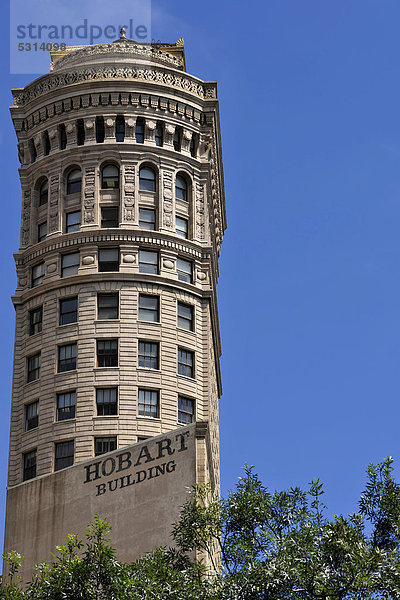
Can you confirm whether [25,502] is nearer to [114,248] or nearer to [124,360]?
[124,360]

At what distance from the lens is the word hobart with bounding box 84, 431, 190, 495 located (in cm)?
6812

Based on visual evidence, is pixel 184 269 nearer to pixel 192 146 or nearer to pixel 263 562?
pixel 192 146

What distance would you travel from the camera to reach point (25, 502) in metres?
73.4

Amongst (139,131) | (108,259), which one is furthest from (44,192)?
(108,259)

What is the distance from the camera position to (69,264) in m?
86.1

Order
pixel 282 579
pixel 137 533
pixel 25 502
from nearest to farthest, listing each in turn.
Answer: pixel 282 579 → pixel 137 533 → pixel 25 502

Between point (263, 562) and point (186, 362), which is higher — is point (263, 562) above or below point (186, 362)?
below

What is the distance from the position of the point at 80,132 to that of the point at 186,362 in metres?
18.5

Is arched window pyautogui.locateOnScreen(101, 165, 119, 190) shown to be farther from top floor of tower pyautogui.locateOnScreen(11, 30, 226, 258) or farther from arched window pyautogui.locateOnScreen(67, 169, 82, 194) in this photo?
arched window pyautogui.locateOnScreen(67, 169, 82, 194)

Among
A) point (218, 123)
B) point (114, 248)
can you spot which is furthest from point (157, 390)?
point (218, 123)

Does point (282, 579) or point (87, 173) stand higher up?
point (87, 173)

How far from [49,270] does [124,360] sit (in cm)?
903

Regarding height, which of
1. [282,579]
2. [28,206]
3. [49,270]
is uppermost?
[28,206]

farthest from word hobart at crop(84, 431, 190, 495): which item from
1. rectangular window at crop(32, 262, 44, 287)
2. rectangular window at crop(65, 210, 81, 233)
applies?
rectangular window at crop(65, 210, 81, 233)
